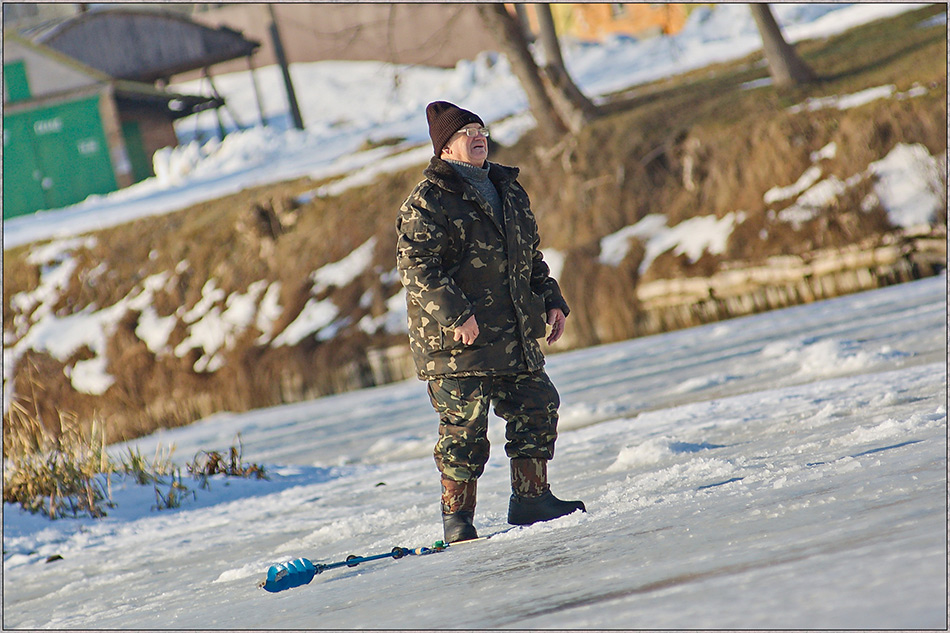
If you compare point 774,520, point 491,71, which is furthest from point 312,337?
point 491,71

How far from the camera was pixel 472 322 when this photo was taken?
3.46 m

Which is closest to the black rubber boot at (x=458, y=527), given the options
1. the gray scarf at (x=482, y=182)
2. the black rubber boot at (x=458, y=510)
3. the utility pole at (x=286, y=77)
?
the black rubber boot at (x=458, y=510)

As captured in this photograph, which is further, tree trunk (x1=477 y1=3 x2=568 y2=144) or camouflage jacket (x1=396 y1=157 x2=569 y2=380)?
tree trunk (x1=477 y1=3 x2=568 y2=144)

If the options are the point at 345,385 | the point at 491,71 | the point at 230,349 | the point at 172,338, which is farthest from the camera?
the point at 491,71

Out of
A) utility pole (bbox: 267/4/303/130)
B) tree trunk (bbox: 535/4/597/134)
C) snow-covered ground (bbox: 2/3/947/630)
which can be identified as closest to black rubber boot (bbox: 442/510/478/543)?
snow-covered ground (bbox: 2/3/947/630)

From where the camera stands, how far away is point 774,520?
2.70 m

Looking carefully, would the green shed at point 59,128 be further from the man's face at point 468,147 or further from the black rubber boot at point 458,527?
the black rubber boot at point 458,527

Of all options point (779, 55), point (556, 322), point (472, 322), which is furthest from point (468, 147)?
point (779, 55)

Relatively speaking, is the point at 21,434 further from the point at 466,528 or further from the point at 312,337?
the point at 312,337

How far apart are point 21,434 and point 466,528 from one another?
410 centimetres

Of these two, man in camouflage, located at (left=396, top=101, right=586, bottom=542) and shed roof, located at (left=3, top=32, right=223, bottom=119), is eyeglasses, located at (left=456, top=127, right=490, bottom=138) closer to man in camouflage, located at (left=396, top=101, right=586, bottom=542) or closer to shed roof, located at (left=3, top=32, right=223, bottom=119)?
man in camouflage, located at (left=396, top=101, right=586, bottom=542)

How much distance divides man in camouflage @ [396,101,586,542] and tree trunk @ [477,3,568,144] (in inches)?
516

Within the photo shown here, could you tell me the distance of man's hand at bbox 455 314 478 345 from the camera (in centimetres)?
345

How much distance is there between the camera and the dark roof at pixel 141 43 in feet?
101
